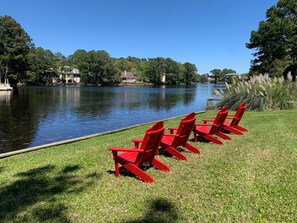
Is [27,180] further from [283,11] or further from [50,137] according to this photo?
[283,11]

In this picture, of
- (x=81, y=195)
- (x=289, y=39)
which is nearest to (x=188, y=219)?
(x=81, y=195)

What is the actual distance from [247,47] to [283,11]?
579 centimetres

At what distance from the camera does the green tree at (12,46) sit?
63266 millimetres

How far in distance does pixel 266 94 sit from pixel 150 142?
12.7 metres

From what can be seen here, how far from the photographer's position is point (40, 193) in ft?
13.3

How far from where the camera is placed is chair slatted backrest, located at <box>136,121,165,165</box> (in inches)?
171

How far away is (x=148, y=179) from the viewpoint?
4395 millimetres

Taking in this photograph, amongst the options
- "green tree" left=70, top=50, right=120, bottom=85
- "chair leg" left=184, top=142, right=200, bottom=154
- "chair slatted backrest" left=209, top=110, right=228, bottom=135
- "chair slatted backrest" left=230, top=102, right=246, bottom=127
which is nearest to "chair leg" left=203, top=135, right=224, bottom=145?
"chair slatted backrest" left=209, top=110, right=228, bottom=135

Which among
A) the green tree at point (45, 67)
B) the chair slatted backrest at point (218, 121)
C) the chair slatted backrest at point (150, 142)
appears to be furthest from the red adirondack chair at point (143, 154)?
the green tree at point (45, 67)

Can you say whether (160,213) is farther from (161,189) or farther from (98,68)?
(98,68)

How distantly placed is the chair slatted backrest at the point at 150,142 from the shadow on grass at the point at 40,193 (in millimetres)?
941

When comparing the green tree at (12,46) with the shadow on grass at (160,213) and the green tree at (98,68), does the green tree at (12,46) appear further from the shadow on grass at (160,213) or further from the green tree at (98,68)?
the shadow on grass at (160,213)

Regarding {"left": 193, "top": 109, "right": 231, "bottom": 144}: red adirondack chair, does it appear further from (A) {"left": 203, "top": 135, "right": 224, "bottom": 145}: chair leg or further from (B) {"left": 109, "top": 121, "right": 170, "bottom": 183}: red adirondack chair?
(B) {"left": 109, "top": 121, "right": 170, "bottom": 183}: red adirondack chair

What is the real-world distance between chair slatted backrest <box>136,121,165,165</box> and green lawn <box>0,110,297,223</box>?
15.0 inches
